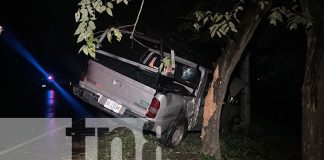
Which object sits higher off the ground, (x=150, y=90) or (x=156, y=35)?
(x=156, y=35)

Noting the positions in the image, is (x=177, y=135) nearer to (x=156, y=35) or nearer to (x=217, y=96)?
(x=217, y=96)

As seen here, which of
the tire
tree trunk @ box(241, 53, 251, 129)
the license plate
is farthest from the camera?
tree trunk @ box(241, 53, 251, 129)

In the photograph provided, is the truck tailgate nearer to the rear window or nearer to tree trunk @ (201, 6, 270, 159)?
the rear window

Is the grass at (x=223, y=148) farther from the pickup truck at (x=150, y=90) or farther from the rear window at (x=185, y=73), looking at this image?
the rear window at (x=185, y=73)

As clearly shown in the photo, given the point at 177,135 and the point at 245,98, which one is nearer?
the point at 177,135

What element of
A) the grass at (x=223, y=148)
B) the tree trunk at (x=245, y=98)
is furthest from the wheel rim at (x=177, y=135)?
the tree trunk at (x=245, y=98)

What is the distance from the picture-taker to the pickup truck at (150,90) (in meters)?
9.91

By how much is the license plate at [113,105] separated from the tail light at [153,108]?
2.54 feet

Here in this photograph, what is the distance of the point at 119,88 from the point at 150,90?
0.85m

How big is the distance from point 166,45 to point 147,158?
244 centimetres

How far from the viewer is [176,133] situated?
1076cm

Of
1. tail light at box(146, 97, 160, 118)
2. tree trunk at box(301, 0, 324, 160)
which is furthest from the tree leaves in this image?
tail light at box(146, 97, 160, 118)

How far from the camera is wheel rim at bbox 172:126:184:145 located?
10.7 meters

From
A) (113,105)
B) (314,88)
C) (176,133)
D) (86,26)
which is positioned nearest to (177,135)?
(176,133)
